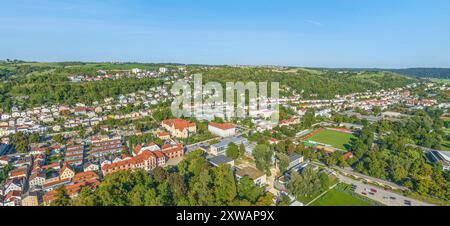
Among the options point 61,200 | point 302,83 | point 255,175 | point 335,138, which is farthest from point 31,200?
point 302,83

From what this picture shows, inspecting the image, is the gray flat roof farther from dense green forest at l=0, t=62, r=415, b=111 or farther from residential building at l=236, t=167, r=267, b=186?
dense green forest at l=0, t=62, r=415, b=111

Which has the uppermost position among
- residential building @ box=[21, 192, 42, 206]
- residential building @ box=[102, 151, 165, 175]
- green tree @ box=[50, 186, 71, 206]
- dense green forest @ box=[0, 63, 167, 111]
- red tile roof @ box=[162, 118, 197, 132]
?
dense green forest @ box=[0, 63, 167, 111]

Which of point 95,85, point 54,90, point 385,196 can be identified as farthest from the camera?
point 95,85

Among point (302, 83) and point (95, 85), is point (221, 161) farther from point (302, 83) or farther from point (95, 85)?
point (302, 83)

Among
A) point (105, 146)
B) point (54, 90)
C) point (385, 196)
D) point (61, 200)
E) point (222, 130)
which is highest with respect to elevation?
point (54, 90)

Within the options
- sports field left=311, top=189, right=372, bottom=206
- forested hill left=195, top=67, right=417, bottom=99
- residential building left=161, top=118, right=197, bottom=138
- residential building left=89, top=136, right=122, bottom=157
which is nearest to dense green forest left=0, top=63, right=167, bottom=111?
residential building left=89, top=136, right=122, bottom=157
